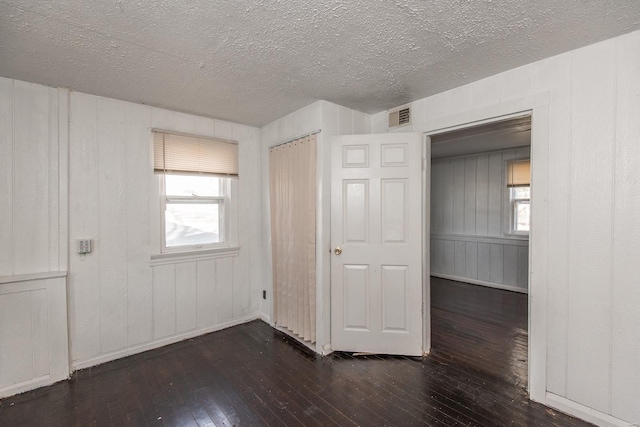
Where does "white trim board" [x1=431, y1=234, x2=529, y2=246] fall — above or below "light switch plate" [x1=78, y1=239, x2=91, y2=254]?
below

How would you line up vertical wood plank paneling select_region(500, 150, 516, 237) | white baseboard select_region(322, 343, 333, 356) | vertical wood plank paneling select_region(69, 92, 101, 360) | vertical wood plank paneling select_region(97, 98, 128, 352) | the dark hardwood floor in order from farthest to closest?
1. vertical wood plank paneling select_region(500, 150, 516, 237)
2. white baseboard select_region(322, 343, 333, 356)
3. vertical wood plank paneling select_region(97, 98, 128, 352)
4. vertical wood plank paneling select_region(69, 92, 101, 360)
5. the dark hardwood floor

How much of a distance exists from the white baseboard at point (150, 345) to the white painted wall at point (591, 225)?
308 centimetres

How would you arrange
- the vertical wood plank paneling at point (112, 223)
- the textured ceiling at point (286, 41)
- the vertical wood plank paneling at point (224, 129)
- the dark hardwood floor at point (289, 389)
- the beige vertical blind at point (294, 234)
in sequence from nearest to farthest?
the textured ceiling at point (286, 41) < the dark hardwood floor at point (289, 389) < the vertical wood plank paneling at point (112, 223) < the beige vertical blind at point (294, 234) < the vertical wood plank paneling at point (224, 129)

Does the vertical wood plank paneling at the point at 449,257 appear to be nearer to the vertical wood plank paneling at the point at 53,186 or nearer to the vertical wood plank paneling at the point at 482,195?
the vertical wood plank paneling at the point at 482,195

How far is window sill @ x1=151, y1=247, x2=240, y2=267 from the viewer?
3031mm

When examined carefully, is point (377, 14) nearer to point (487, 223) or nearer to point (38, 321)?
point (38, 321)

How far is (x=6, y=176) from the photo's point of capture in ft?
7.55

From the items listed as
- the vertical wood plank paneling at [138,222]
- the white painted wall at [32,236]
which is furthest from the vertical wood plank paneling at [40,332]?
the vertical wood plank paneling at [138,222]

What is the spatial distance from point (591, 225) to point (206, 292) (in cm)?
351

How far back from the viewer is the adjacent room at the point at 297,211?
1765mm

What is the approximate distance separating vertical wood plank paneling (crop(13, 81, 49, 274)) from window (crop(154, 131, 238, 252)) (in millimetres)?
853

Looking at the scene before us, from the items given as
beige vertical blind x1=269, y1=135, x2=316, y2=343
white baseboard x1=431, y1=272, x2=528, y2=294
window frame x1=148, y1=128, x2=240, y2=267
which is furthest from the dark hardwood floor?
white baseboard x1=431, y1=272, x2=528, y2=294

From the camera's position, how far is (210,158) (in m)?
3.34

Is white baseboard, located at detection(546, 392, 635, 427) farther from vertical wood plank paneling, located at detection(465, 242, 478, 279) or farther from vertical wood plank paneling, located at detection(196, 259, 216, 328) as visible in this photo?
vertical wood plank paneling, located at detection(465, 242, 478, 279)
